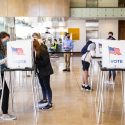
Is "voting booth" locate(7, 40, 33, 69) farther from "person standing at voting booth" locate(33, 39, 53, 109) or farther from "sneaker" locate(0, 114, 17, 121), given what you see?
"sneaker" locate(0, 114, 17, 121)

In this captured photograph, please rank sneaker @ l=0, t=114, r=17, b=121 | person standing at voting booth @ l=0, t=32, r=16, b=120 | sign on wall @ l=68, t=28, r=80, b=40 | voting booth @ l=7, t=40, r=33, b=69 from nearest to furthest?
voting booth @ l=7, t=40, r=33, b=69, person standing at voting booth @ l=0, t=32, r=16, b=120, sneaker @ l=0, t=114, r=17, b=121, sign on wall @ l=68, t=28, r=80, b=40

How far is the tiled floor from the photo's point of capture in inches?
253

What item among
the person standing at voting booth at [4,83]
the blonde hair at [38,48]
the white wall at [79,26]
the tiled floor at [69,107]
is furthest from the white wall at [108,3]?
the person standing at voting booth at [4,83]

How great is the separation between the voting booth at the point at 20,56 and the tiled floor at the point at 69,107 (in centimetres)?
105

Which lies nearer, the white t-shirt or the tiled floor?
the tiled floor

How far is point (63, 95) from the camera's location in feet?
29.4

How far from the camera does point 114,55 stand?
604 cm

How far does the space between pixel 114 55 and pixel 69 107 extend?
2008 millimetres

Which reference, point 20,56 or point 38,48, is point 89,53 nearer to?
point 38,48

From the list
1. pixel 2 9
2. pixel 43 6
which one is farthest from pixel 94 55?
pixel 43 6

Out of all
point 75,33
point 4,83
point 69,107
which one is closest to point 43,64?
point 4,83

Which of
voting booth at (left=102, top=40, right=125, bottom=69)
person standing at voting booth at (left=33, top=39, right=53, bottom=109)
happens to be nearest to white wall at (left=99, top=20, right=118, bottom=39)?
person standing at voting booth at (left=33, top=39, right=53, bottom=109)

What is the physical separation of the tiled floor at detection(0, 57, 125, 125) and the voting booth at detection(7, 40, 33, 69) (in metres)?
1.05

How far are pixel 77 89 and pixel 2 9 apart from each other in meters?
12.3
